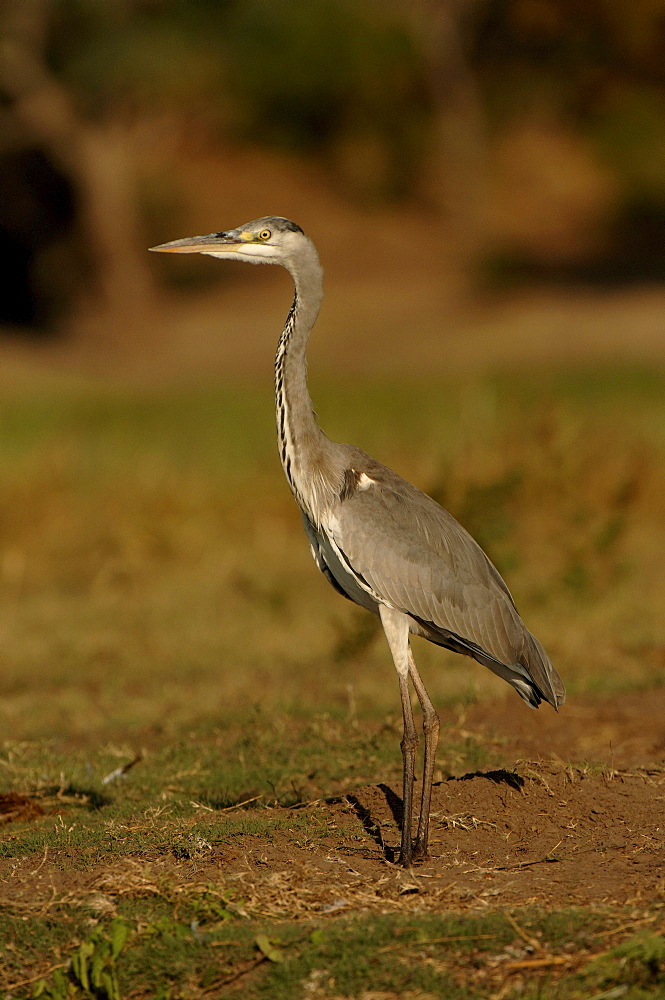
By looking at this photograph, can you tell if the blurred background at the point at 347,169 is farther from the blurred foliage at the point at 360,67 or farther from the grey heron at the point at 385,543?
the grey heron at the point at 385,543

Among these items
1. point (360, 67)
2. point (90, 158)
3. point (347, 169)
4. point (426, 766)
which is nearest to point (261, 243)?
point (426, 766)

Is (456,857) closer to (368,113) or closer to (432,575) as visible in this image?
(432,575)

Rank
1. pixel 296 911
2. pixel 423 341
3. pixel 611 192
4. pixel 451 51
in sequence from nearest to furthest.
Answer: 1. pixel 296 911
2. pixel 423 341
3. pixel 451 51
4. pixel 611 192

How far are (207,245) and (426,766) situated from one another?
2386 mm

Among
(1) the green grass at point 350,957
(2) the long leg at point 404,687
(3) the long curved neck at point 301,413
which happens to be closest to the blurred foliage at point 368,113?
(3) the long curved neck at point 301,413

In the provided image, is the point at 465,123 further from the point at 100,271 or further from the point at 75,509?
the point at 75,509

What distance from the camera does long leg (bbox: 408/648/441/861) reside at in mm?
4789

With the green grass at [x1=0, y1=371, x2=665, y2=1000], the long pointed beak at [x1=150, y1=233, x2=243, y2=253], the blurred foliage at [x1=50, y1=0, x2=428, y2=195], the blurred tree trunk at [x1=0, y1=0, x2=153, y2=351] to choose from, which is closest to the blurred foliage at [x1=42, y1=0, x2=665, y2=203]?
the blurred foliage at [x1=50, y1=0, x2=428, y2=195]

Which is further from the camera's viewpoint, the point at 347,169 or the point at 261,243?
the point at 347,169

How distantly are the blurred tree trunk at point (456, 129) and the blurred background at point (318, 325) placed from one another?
0.11m

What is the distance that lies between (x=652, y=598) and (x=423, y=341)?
19.6 meters

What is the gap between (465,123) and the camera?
37.3m

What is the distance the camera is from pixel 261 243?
5.71 m

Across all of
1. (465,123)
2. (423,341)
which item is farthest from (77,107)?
(465,123)
